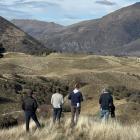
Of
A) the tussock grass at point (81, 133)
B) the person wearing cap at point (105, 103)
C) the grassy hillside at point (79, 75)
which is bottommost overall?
the grassy hillside at point (79, 75)

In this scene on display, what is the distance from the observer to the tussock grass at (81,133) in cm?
1683

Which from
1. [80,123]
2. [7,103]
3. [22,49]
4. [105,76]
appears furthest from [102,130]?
[22,49]

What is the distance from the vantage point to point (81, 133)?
1762 cm

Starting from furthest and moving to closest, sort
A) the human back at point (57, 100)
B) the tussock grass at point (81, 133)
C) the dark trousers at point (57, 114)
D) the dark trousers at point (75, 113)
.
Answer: the human back at point (57, 100) < the dark trousers at point (57, 114) < the dark trousers at point (75, 113) < the tussock grass at point (81, 133)

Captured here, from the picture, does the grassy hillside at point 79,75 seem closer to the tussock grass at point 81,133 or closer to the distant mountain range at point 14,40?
the tussock grass at point 81,133

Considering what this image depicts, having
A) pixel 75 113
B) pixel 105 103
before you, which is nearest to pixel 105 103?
pixel 105 103

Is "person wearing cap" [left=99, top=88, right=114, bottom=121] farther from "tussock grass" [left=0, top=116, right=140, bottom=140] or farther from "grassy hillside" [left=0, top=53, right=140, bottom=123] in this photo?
"grassy hillside" [left=0, top=53, right=140, bottom=123]

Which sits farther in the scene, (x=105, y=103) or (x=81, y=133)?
(x=105, y=103)

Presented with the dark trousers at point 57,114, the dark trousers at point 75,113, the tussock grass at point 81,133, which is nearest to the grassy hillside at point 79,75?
the dark trousers at point 75,113

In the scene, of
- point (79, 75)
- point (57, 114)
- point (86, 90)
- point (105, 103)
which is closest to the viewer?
point (57, 114)

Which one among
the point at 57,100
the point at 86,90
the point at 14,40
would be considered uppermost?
the point at 14,40

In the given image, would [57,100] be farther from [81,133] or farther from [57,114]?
[81,133]

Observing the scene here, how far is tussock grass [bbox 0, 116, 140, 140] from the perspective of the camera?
16.8 metres

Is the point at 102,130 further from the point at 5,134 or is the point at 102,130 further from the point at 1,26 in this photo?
the point at 1,26
